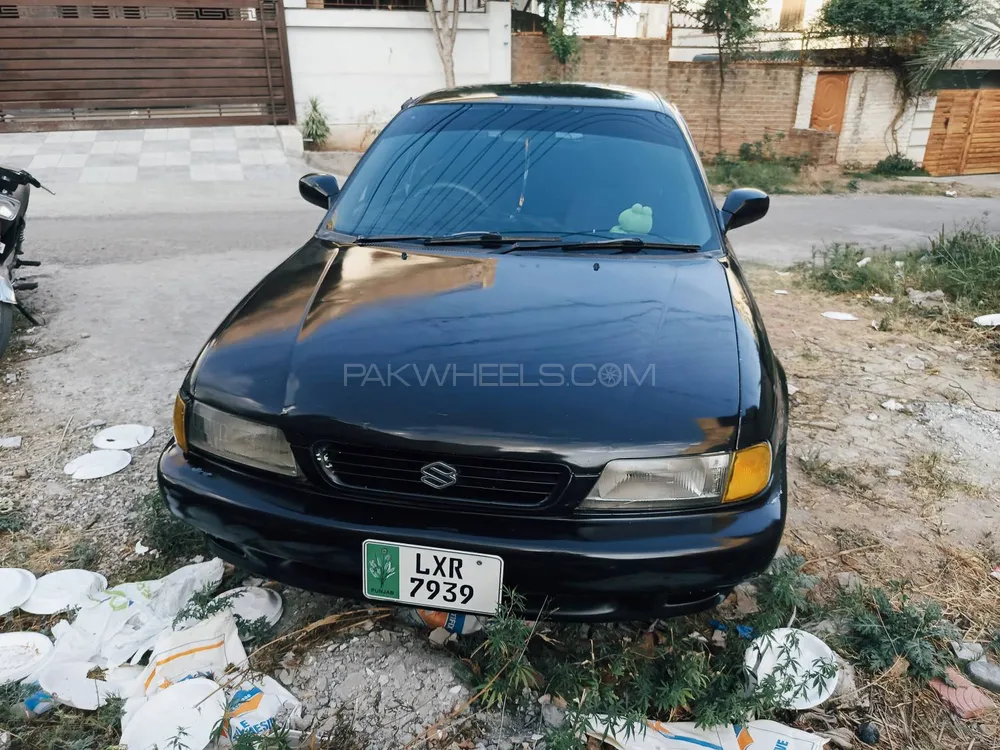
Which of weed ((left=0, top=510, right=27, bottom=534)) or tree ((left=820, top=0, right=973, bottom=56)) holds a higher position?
tree ((left=820, top=0, right=973, bottom=56))

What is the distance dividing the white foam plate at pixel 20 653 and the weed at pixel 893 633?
8.00 feet

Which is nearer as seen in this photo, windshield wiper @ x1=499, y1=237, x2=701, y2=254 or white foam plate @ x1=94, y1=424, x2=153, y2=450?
windshield wiper @ x1=499, y1=237, x2=701, y2=254

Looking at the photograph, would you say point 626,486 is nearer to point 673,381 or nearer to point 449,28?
point 673,381

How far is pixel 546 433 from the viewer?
1.70 meters

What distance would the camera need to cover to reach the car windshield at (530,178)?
8.87ft

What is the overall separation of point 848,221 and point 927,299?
15.6ft

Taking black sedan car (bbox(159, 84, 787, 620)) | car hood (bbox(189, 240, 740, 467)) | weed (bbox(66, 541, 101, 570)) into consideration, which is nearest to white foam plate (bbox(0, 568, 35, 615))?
weed (bbox(66, 541, 101, 570))

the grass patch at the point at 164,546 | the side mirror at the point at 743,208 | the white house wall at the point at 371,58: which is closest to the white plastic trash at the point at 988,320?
the side mirror at the point at 743,208

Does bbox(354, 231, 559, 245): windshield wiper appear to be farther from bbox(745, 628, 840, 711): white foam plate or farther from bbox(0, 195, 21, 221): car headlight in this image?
bbox(0, 195, 21, 221): car headlight

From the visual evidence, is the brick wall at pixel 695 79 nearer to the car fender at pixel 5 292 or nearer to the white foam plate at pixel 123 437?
the car fender at pixel 5 292

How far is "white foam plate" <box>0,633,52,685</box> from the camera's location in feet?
6.57

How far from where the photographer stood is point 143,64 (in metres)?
12.1

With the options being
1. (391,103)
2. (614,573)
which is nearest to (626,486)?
(614,573)

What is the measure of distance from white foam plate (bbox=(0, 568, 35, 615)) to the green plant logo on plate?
4.24 ft
